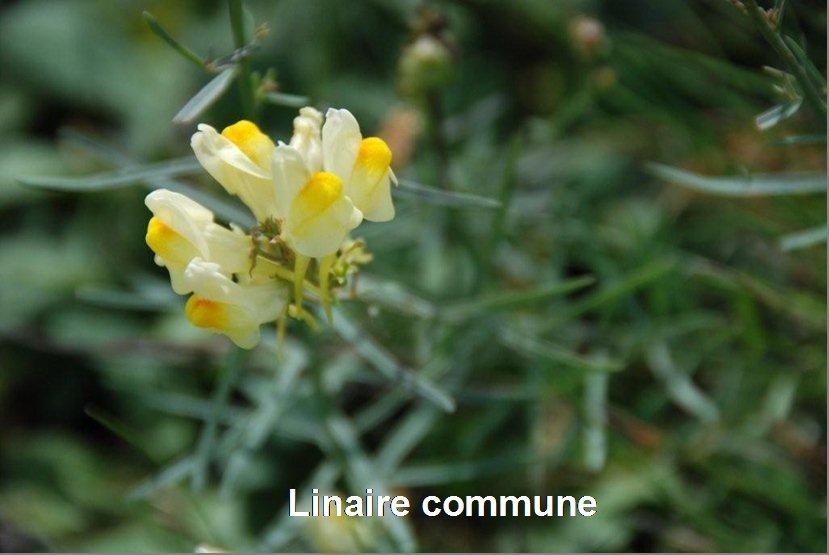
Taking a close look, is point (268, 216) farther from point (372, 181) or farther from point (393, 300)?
point (393, 300)

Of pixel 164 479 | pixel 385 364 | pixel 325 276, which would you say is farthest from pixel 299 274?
pixel 164 479

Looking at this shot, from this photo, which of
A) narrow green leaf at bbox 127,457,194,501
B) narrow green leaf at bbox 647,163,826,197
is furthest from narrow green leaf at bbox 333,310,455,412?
narrow green leaf at bbox 647,163,826,197

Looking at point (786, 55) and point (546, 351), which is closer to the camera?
point (786, 55)

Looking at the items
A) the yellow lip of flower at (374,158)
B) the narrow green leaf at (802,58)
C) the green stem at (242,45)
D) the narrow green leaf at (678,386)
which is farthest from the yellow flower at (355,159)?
the narrow green leaf at (678,386)

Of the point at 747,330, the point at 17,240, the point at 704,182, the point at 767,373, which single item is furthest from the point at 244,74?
the point at 17,240

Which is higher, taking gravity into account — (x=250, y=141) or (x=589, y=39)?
(x=589, y=39)

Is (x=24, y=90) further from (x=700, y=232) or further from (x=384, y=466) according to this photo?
(x=700, y=232)

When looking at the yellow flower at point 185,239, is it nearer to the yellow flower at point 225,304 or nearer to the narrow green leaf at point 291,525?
the yellow flower at point 225,304
